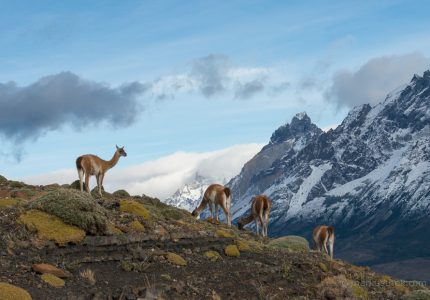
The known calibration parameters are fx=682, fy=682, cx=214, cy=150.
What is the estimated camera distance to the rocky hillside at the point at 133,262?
23.5m

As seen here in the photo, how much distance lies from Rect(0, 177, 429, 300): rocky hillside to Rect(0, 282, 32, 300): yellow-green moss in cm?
3

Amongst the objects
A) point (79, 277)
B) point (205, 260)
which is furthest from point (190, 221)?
point (79, 277)

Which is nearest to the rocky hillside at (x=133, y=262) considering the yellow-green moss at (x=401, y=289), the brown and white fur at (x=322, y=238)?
the yellow-green moss at (x=401, y=289)

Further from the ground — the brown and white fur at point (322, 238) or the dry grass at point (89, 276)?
the brown and white fur at point (322, 238)

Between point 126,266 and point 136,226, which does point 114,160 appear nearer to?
point 136,226

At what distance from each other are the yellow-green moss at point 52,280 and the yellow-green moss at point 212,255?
7.96 m

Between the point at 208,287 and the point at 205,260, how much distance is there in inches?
144

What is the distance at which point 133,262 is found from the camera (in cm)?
2672

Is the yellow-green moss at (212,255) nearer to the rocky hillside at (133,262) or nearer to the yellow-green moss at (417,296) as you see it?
the rocky hillside at (133,262)

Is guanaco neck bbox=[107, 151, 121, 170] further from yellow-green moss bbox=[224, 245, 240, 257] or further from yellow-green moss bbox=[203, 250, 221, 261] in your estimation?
yellow-green moss bbox=[203, 250, 221, 261]

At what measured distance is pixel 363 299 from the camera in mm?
28031

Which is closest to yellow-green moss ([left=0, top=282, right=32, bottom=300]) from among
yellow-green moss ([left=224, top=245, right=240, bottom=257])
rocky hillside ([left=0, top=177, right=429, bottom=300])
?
rocky hillside ([left=0, top=177, right=429, bottom=300])

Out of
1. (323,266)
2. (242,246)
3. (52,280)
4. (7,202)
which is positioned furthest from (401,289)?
(7,202)

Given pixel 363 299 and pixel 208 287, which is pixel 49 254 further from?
pixel 363 299
